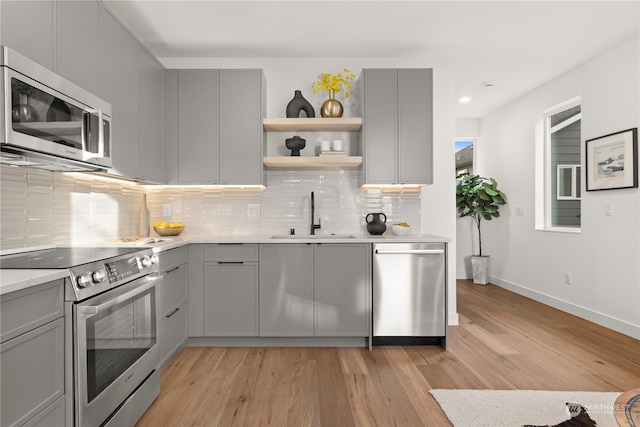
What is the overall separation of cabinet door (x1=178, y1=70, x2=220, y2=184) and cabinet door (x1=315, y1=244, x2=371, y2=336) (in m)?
1.28

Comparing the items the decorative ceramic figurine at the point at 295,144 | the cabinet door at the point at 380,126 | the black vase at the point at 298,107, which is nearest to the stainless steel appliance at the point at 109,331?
the decorative ceramic figurine at the point at 295,144

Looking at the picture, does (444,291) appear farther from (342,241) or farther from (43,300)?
(43,300)

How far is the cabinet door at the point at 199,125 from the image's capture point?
335 cm

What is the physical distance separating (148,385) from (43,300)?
1007 mm

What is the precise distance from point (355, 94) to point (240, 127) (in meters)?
1.24

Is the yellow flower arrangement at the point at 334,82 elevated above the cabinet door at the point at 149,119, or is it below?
above

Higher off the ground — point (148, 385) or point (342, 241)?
point (342, 241)

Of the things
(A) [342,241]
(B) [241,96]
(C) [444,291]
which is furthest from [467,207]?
(B) [241,96]

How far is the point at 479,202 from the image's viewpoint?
18.4ft

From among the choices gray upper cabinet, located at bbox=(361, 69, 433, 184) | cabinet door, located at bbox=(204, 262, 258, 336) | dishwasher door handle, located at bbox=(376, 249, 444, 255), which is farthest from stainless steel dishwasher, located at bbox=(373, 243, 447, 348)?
cabinet door, located at bbox=(204, 262, 258, 336)

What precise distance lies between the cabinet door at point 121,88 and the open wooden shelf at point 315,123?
1104 mm

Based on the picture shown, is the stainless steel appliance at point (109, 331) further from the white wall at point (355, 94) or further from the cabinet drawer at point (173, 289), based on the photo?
the white wall at point (355, 94)

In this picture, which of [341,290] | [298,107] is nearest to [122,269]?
[341,290]

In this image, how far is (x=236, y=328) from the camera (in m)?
3.10
